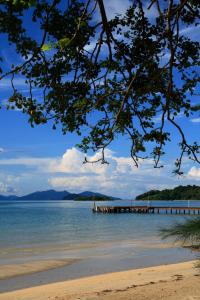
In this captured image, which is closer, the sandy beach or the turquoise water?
the sandy beach

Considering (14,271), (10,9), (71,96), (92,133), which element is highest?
(10,9)

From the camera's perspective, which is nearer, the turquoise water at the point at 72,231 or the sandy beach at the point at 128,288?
the sandy beach at the point at 128,288

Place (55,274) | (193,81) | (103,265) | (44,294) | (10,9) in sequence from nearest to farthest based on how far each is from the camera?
(10,9), (193,81), (44,294), (55,274), (103,265)

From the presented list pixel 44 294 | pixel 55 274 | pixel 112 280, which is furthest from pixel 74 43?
pixel 55 274

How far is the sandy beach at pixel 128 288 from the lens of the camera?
8500 millimetres

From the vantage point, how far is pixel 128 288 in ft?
33.7

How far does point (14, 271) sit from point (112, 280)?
4.64 metres

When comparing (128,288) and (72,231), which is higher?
(128,288)

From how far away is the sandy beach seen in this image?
850cm

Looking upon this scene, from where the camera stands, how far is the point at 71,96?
5.56 m

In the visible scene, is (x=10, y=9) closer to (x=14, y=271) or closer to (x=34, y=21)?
(x=34, y=21)

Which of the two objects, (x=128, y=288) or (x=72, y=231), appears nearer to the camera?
(x=128, y=288)

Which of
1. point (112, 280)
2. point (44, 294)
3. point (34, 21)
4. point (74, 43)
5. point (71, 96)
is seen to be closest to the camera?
point (34, 21)

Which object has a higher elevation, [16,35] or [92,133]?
[16,35]
